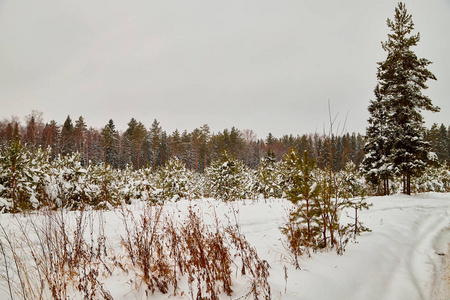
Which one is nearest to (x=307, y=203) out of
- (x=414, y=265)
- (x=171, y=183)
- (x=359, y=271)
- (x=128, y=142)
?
(x=359, y=271)

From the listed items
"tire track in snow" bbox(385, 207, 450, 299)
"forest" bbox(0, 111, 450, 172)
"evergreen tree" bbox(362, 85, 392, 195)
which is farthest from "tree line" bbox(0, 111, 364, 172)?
"tire track in snow" bbox(385, 207, 450, 299)

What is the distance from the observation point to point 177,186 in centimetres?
1283

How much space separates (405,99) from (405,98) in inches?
2.7

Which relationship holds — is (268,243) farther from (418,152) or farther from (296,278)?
(418,152)

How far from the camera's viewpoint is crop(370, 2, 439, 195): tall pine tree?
13.4 meters

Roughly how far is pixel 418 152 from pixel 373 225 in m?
11.2

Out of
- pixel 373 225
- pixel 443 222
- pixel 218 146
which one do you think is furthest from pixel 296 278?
pixel 218 146

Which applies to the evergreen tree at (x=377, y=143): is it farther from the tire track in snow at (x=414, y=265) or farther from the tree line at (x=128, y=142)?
the tree line at (x=128, y=142)

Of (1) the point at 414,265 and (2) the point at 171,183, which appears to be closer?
(1) the point at 414,265

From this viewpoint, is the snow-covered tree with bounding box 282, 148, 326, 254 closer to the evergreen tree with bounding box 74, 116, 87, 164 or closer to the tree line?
the tree line

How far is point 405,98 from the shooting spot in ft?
46.3

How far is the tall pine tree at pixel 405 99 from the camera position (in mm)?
13406

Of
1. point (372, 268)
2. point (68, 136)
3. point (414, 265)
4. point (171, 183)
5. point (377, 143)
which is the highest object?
point (68, 136)

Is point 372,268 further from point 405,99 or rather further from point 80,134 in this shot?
point 80,134
